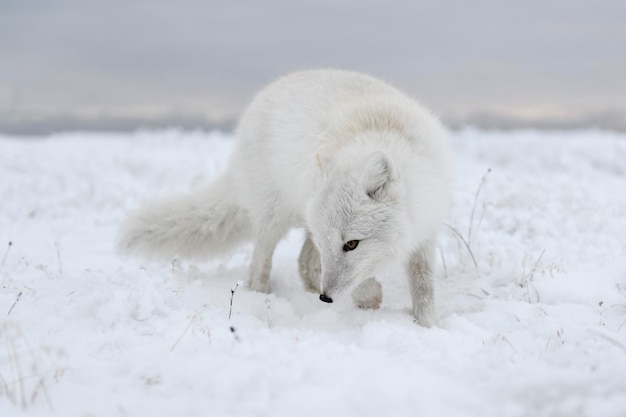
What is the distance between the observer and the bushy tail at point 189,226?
5.17m

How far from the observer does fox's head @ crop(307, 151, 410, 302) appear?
3625mm

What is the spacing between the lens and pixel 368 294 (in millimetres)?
4355

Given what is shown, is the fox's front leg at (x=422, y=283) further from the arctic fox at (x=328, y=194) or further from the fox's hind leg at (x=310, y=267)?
the fox's hind leg at (x=310, y=267)

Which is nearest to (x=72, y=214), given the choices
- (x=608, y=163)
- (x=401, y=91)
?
(x=401, y=91)

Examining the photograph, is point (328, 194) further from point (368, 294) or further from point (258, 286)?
point (258, 286)

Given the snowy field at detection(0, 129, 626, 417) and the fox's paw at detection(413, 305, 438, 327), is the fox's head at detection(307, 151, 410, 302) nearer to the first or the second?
the snowy field at detection(0, 129, 626, 417)

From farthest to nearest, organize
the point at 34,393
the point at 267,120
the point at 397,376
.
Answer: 1. the point at 267,120
2. the point at 397,376
3. the point at 34,393

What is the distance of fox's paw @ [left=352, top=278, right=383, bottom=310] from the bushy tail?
1.62m

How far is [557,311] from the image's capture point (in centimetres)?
416

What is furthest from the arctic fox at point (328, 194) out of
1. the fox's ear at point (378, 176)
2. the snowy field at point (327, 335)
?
the snowy field at point (327, 335)

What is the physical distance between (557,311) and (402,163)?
1703 millimetres

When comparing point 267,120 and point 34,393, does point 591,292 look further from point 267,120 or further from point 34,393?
point 34,393

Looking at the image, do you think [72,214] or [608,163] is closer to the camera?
[72,214]

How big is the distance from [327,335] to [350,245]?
636 mm
